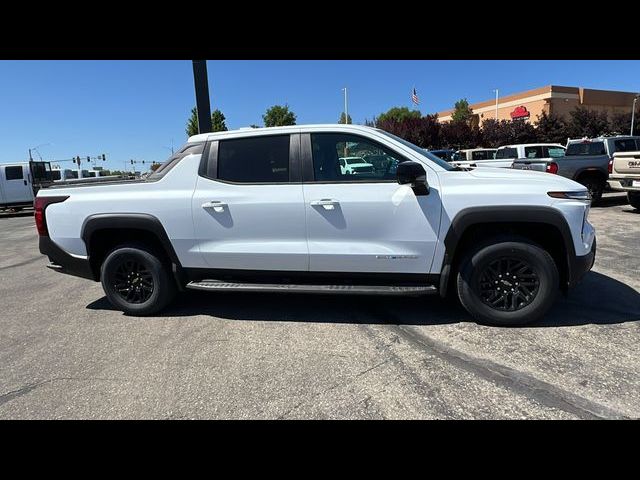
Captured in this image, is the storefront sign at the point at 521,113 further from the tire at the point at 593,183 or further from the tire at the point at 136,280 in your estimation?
the tire at the point at 136,280

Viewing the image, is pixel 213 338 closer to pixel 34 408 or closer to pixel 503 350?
pixel 34 408

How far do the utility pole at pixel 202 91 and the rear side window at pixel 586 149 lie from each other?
10194 millimetres

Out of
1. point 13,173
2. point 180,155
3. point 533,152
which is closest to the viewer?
point 180,155

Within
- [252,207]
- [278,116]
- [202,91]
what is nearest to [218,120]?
[278,116]

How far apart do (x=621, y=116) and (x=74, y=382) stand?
45.7 m

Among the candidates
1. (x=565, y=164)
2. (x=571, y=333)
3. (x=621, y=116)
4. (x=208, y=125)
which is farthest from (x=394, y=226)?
(x=621, y=116)

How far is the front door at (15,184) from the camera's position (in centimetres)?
1656

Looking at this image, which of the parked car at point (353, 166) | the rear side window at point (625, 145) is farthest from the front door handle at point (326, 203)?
the rear side window at point (625, 145)

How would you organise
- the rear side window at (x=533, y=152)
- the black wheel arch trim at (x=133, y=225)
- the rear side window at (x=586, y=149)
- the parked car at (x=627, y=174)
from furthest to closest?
the rear side window at (x=533, y=152) → the rear side window at (x=586, y=149) → the parked car at (x=627, y=174) → the black wheel arch trim at (x=133, y=225)

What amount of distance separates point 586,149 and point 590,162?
0.70 m

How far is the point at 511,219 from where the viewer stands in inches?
137

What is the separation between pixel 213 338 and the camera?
12.3 feet

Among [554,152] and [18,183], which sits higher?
[18,183]

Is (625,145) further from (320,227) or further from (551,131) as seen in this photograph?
(551,131)
